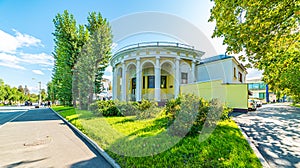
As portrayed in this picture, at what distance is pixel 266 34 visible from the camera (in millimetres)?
6066

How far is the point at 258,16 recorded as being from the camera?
581cm

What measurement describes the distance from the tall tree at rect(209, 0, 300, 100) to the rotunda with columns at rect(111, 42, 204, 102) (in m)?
8.52

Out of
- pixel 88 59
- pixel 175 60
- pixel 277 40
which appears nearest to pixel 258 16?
pixel 277 40

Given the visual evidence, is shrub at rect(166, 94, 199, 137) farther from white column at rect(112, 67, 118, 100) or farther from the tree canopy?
white column at rect(112, 67, 118, 100)

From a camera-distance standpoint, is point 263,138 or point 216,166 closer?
point 216,166

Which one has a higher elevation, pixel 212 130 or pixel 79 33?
pixel 79 33

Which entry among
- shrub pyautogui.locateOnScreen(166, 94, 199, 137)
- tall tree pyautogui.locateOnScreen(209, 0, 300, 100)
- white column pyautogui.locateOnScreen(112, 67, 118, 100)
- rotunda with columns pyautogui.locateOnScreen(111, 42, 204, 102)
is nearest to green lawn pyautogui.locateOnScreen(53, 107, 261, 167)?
shrub pyautogui.locateOnScreen(166, 94, 199, 137)

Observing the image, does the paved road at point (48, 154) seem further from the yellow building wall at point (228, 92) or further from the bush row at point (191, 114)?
the yellow building wall at point (228, 92)

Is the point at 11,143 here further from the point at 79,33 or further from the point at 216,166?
the point at 79,33

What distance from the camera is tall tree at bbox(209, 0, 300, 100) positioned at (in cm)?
568

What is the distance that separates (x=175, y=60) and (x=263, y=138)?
37.3 ft

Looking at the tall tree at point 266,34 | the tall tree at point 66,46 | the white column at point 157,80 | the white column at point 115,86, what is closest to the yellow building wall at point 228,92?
the white column at point 157,80

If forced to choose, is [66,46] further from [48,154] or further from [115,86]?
[48,154]

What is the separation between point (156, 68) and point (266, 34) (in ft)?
33.5
